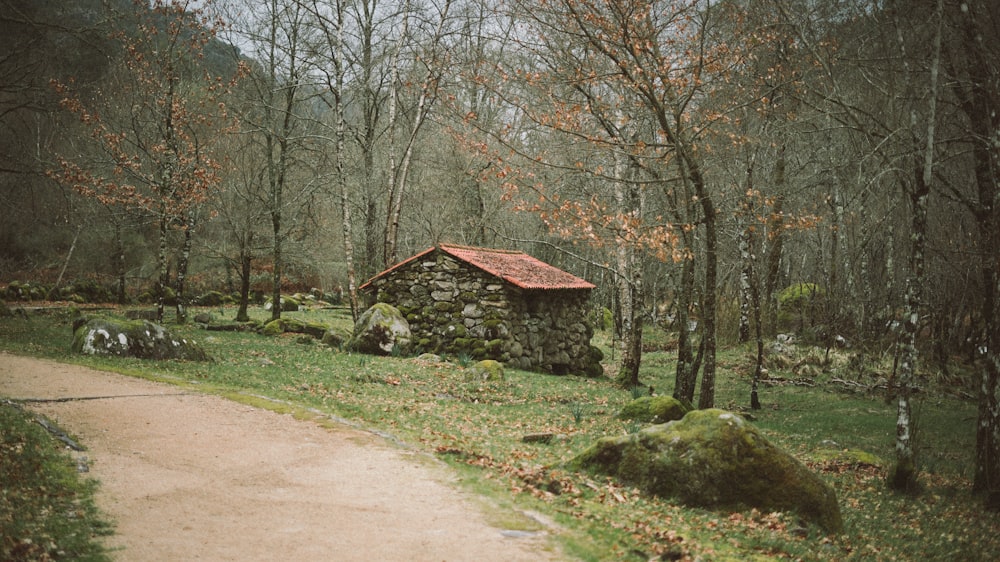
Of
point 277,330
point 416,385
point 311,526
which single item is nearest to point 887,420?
point 416,385

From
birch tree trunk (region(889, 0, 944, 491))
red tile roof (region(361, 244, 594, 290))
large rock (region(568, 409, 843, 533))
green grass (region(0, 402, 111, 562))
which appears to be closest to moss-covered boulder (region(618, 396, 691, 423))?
birch tree trunk (region(889, 0, 944, 491))

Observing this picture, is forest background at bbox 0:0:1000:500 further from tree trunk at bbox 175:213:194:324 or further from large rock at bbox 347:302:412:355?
large rock at bbox 347:302:412:355

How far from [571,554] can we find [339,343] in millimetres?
14085

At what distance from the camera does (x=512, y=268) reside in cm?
1886

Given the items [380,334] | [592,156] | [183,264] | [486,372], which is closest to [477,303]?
[380,334]

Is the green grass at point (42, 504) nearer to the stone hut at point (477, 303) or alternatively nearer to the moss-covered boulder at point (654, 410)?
the moss-covered boulder at point (654, 410)

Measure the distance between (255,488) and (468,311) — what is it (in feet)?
38.3

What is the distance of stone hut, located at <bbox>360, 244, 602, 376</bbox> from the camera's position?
57.2 ft

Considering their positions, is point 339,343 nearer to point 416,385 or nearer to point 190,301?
point 416,385

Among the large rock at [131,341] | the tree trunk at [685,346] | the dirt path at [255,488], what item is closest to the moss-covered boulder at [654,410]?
the tree trunk at [685,346]

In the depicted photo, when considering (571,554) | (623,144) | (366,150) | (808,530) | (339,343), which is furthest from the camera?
(366,150)

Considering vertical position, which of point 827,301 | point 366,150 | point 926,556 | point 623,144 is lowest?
point 926,556

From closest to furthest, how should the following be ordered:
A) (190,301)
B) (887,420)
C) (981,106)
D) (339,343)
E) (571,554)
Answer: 1. (571,554)
2. (981,106)
3. (887,420)
4. (339,343)
5. (190,301)

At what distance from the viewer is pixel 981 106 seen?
9.37 meters
